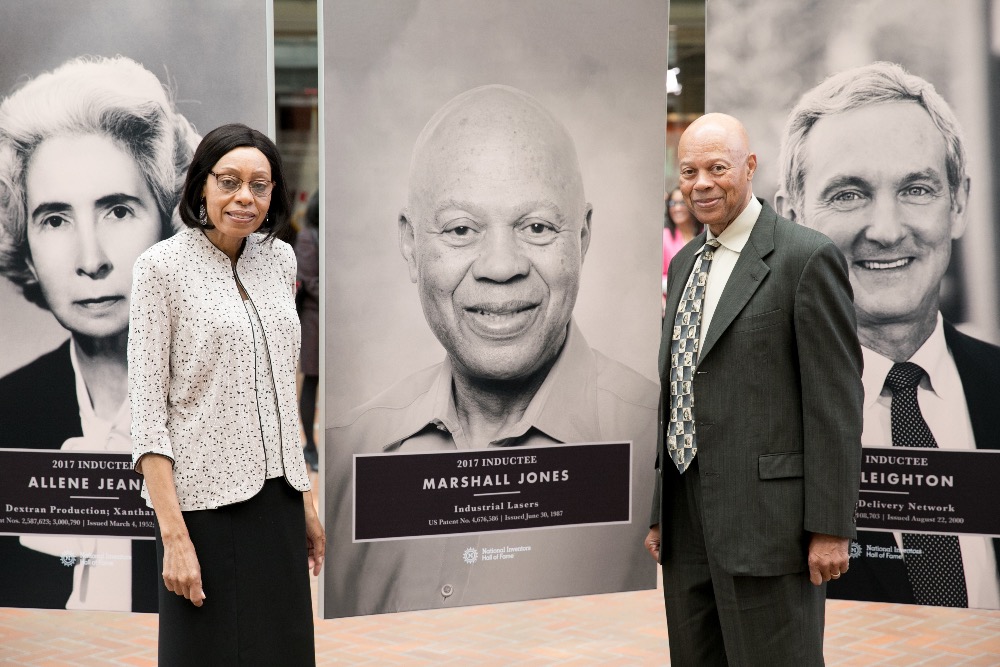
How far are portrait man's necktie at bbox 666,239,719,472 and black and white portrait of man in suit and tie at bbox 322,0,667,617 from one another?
3.23 feet

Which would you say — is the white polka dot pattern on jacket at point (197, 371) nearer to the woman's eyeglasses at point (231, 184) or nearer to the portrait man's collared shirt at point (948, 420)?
the woman's eyeglasses at point (231, 184)

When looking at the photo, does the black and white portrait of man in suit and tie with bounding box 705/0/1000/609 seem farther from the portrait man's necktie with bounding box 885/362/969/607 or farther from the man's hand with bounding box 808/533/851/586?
the man's hand with bounding box 808/533/851/586

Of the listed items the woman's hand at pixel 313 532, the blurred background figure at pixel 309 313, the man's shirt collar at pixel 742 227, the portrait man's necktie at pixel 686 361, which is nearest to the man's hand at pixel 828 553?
the portrait man's necktie at pixel 686 361

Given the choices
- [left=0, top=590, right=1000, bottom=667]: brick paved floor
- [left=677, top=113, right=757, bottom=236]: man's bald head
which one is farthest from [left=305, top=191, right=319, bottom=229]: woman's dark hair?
[left=677, top=113, right=757, bottom=236]: man's bald head

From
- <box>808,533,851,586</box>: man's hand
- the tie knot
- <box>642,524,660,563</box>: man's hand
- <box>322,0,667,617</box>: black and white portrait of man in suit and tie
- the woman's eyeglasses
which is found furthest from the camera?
the tie knot

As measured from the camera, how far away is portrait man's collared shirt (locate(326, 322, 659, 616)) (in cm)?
363

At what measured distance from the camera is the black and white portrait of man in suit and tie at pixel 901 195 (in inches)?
150

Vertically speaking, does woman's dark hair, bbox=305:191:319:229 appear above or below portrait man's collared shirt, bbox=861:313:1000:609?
above

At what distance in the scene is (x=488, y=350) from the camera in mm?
3750

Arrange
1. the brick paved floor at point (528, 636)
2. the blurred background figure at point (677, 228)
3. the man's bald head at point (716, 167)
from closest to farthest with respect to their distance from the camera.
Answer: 1. the man's bald head at point (716, 167)
2. the brick paved floor at point (528, 636)
3. the blurred background figure at point (677, 228)

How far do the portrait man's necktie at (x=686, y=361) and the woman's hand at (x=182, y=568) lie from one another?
4.17 feet

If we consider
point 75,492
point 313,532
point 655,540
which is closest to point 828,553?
point 655,540

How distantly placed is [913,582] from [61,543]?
314 centimetres

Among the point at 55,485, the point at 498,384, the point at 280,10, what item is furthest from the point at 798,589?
the point at 280,10
